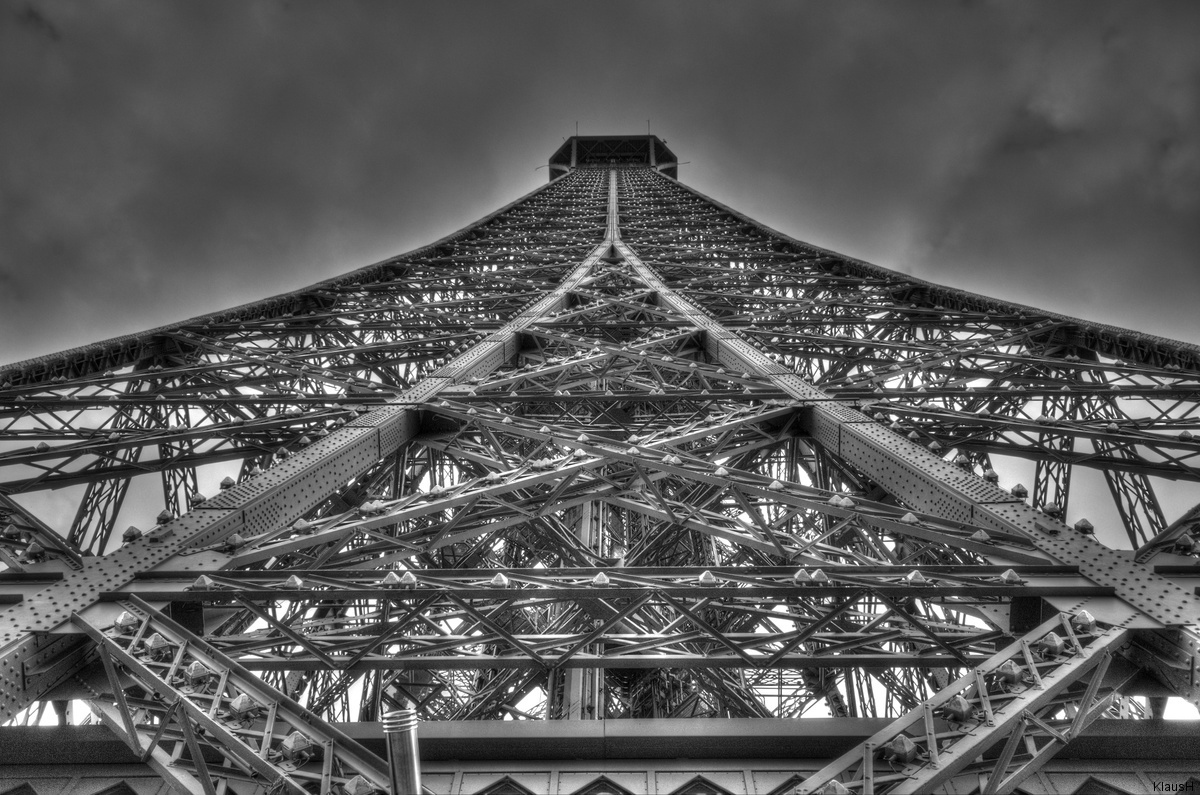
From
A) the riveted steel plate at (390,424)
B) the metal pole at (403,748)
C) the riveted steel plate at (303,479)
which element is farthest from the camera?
the riveted steel plate at (390,424)

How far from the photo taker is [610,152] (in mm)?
61906

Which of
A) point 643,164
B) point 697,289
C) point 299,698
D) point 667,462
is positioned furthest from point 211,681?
point 643,164

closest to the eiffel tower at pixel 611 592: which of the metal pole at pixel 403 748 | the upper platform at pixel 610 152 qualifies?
the metal pole at pixel 403 748

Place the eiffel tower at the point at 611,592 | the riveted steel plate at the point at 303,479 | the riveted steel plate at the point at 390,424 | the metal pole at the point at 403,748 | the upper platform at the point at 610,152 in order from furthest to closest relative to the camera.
Result: the upper platform at the point at 610,152 < the riveted steel plate at the point at 390,424 < the riveted steel plate at the point at 303,479 < the eiffel tower at the point at 611,592 < the metal pole at the point at 403,748

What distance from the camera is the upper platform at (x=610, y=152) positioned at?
61531mm

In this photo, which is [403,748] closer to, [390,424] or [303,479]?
[303,479]

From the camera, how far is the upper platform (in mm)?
61531

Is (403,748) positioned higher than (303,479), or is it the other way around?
(303,479)

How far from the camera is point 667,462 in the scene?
→ 7.64 m

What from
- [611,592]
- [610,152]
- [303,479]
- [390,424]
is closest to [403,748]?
[611,592]

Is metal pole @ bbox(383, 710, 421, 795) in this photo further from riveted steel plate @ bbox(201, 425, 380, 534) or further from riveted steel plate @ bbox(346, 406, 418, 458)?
riveted steel plate @ bbox(346, 406, 418, 458)

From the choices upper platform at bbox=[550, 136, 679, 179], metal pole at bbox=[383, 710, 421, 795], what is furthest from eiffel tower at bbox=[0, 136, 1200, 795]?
upper platform at bbox=[550, 136, 679, 179]

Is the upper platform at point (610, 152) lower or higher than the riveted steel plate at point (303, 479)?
higher

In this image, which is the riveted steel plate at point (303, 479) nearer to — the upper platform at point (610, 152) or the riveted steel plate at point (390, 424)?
the riveted steel plate at point (390, 424)
